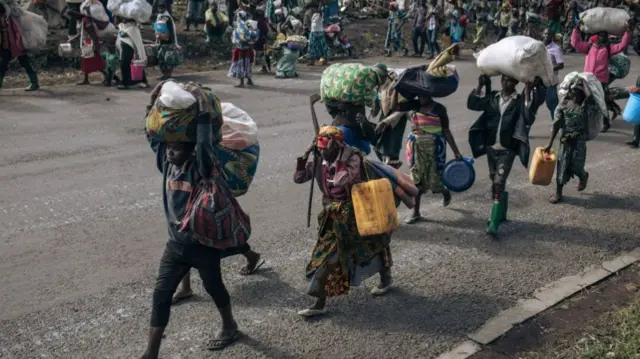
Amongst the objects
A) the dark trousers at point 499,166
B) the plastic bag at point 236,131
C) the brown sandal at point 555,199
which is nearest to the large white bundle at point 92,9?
the dark trousers at point 499,166

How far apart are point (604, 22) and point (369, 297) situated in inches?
310

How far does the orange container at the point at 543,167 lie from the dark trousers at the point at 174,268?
13.4ft

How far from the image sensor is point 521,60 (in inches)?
285

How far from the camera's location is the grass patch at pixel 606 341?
17.0 feet

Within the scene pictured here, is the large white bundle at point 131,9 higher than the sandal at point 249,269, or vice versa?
the large white bundle at point 131,9

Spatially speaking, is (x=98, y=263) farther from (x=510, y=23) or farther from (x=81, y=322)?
(x=510, y=23)

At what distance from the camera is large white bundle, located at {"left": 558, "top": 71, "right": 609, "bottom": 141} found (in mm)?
8547

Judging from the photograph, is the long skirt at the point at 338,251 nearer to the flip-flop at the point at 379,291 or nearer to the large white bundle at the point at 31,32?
the flip-flop at the point at 379,291

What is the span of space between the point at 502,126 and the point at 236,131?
10.2 ft

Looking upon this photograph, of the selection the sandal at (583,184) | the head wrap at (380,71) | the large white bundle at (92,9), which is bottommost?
the sandal at (583,184)

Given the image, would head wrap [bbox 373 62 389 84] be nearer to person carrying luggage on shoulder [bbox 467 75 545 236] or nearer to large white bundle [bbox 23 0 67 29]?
person carrying luggage on shoulder [bbox 467 75 545 236]

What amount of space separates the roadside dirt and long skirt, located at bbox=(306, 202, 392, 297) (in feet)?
3.71

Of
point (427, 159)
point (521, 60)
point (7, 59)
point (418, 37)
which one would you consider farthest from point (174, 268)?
point (418, 37)

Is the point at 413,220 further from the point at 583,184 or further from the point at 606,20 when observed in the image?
the point at 606,20
